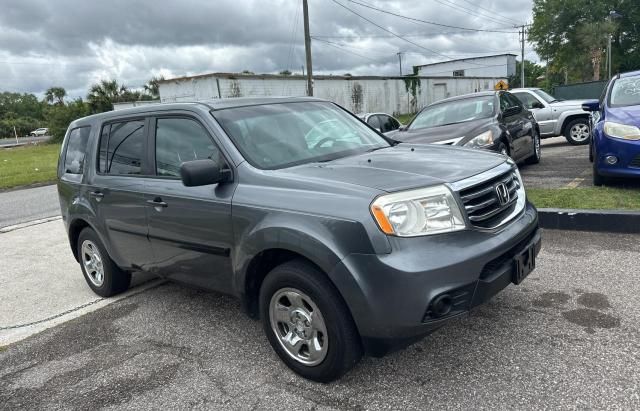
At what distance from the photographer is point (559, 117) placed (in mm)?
13008

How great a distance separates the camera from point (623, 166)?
20.8 feet

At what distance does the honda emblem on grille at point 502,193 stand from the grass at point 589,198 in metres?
3.20

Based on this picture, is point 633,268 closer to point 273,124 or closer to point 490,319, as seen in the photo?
point 490,319

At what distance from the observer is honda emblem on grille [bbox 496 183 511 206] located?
3.13 meters

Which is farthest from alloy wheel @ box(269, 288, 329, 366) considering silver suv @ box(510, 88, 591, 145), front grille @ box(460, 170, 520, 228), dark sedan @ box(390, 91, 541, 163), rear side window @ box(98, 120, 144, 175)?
silver suv @ box(510, 88, 591, 145)

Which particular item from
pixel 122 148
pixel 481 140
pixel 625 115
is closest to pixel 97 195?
pixel 122 148

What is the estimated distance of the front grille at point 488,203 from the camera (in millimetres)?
2871

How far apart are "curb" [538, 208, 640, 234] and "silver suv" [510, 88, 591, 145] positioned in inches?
306

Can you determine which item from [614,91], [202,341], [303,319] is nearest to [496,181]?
[303,319]

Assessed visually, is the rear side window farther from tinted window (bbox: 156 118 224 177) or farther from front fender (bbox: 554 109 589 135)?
front fender (bbox: 554 109 589 135)

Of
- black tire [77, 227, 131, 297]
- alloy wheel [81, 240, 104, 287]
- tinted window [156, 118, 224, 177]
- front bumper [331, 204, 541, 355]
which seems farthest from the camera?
alloy wheel [81, 240, 104, 287]

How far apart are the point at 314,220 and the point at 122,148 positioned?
7.97ft

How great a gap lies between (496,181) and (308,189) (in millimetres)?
1190

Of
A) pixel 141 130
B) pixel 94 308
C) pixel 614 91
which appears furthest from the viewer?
pixel 614 91
